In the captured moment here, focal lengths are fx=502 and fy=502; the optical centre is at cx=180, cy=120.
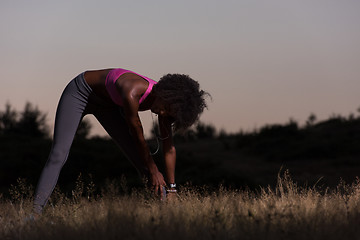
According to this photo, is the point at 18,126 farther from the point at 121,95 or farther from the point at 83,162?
the point at 121,95

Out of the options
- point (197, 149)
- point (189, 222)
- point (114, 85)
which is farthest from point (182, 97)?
point (197, 149)

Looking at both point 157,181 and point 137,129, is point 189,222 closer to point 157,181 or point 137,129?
point 157,181

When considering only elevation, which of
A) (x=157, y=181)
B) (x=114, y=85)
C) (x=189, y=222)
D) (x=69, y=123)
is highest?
(x=114, y=85)

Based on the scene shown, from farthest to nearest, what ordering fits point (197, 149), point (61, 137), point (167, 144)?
point (197, 149)
point (167, 144)
point (61, 137)

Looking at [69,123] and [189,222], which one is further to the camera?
[69,123]

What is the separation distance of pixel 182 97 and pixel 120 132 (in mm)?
970

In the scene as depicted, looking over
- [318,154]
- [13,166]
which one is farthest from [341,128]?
[13,166]

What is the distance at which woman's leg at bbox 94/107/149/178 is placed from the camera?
5.55 m

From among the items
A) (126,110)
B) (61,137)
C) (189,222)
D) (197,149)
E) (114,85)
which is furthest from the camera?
(197,149)

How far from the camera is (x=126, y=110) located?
16.0 feet

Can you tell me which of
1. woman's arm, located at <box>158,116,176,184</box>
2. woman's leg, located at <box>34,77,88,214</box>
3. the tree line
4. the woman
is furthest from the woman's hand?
the tree line

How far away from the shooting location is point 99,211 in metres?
5.20

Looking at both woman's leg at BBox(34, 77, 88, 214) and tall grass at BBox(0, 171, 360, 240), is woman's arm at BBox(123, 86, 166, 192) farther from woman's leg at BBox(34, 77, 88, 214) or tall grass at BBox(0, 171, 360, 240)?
woman's leg at BBox(34, 77, 88, 214)

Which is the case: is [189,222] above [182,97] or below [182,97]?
below
